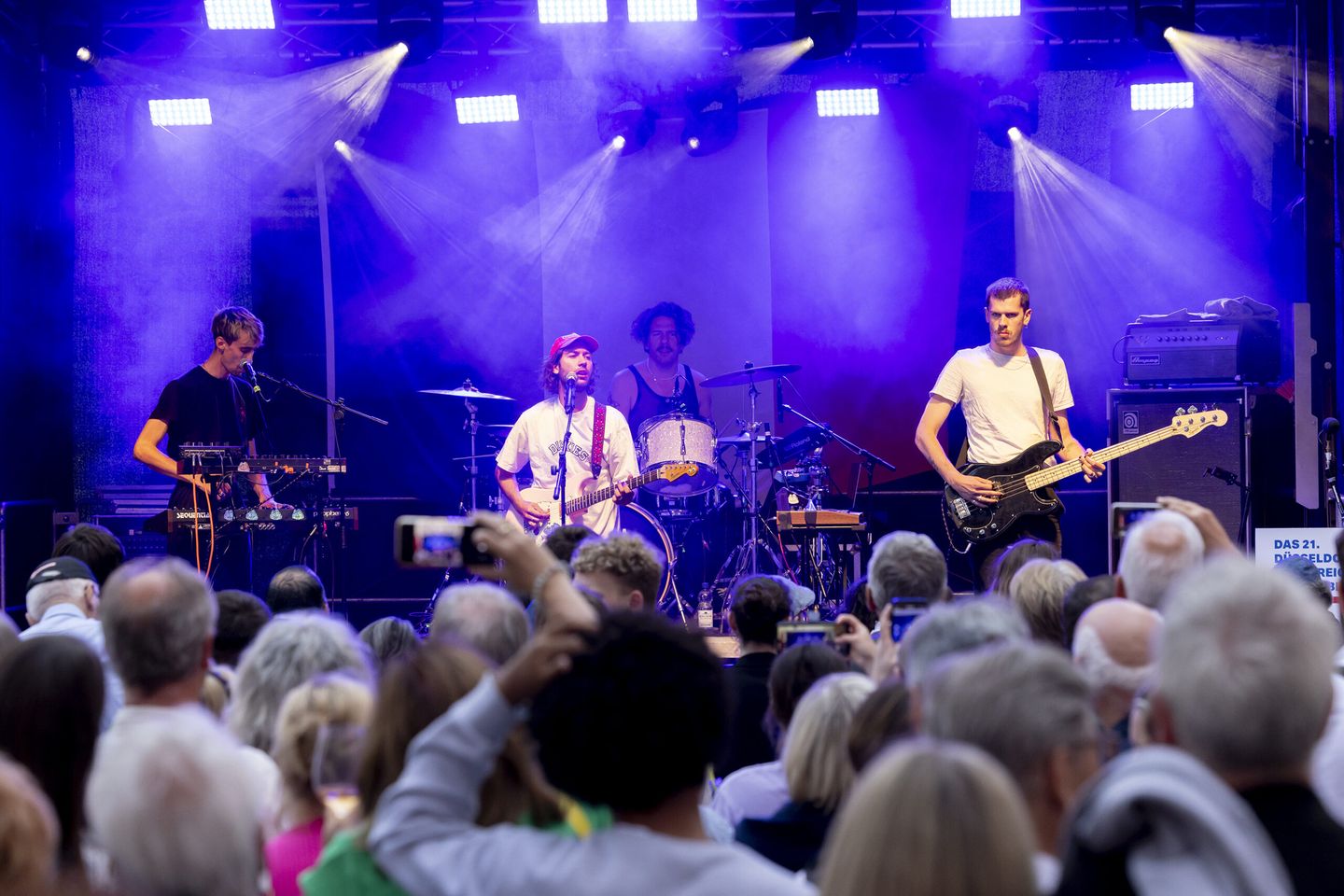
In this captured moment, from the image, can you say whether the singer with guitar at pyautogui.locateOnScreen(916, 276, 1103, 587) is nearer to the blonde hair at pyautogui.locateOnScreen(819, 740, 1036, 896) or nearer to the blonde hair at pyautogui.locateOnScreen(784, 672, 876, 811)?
the blonde hair at pyautogui.locateOnScreen(784, 672, 876, 811)

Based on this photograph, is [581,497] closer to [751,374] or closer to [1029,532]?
[751,374]

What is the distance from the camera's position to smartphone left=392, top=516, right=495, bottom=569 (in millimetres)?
2355

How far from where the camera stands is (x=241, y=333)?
8430 millimetres

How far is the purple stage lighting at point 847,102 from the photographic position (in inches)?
431

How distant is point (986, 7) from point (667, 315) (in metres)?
3.33

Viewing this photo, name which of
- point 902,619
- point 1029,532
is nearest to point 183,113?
point 1029,532

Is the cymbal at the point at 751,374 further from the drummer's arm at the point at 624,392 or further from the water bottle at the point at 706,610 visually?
the water bottle at the point at 706,610

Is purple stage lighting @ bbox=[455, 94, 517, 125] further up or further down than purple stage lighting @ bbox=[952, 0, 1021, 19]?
further down

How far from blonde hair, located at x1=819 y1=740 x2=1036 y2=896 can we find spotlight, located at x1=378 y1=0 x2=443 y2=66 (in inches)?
372

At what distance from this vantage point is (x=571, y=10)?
9.90m

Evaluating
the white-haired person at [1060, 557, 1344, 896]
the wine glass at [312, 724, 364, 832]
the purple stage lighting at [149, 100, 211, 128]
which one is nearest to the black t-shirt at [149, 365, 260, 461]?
the purple stage lighting at [149, 100, 211, 128]

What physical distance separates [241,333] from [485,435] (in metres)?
3.11

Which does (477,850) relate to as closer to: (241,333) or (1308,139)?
(241,333)

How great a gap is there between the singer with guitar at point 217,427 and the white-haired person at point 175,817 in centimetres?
683
